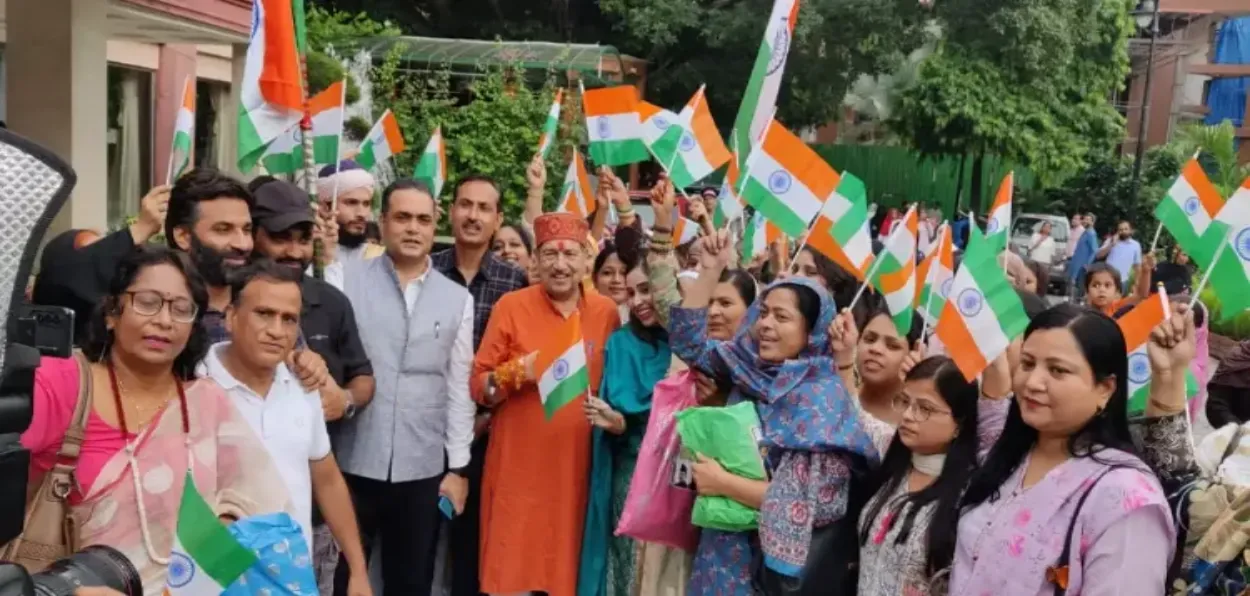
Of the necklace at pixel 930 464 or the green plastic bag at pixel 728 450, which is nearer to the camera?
the necklace at pixel 930 464

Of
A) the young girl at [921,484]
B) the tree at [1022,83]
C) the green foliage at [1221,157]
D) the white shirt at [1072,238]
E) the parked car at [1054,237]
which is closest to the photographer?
the young girl at [921,484]

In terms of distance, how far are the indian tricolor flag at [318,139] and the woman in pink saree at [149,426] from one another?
271cm

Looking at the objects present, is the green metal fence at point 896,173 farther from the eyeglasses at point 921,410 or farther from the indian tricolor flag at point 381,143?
the eyeglasses at point 921,410

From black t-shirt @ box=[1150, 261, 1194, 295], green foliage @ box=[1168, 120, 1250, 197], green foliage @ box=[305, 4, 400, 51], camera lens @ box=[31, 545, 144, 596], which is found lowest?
camera lens @ box=[31, 545, 144, 596]

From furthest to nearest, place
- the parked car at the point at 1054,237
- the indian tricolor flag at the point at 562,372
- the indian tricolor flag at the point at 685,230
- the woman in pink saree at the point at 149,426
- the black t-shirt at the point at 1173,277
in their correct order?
the parked car at the point at 1054,237
the black t-shirt at the point at 1173,277
the indian tricolor flag at the point at 685,230
the indian tricolor flag at the point at 562,372
the woman in pink saree at the point at 149,426

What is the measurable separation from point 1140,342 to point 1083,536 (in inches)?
46.5

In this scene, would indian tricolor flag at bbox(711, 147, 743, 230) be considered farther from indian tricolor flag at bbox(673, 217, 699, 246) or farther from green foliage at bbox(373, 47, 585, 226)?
green foliage at bbox(373, 47, 585, 226)

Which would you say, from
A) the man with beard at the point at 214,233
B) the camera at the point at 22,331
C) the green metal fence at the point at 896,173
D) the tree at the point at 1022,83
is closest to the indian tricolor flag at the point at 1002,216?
the man with beard at the point at 214,233

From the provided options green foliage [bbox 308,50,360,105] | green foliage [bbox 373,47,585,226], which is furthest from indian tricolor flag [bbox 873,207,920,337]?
green foliage [bbox 308,50,360,105]

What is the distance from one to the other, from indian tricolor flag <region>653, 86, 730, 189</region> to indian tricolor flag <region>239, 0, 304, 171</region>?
215 cm

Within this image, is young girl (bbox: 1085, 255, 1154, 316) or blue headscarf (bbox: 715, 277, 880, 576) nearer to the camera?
blue headscarf (bbox: 715, 277, 880, 576)

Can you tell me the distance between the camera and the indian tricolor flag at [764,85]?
19.7ft

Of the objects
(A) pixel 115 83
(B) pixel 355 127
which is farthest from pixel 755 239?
(B) pixel 355 127

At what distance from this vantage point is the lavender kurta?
2.58 meters
